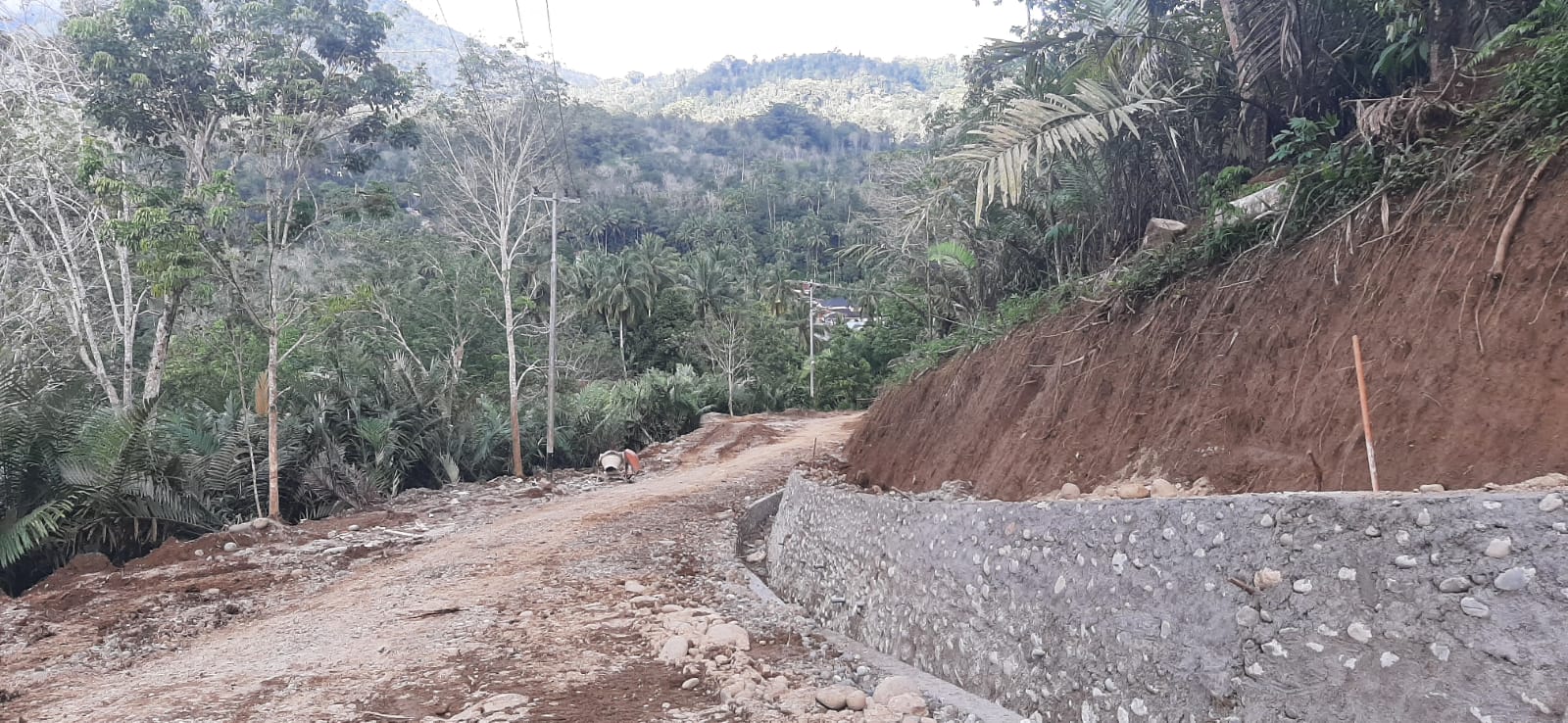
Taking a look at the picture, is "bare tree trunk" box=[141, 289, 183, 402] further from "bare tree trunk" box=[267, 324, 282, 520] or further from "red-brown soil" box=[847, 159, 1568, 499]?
"red-brown soil" box=[847, 159, 1568, 499]

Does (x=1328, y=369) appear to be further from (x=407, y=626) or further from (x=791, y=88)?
(x=791, y=88)

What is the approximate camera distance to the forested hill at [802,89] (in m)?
120

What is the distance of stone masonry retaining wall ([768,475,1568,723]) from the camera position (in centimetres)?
238

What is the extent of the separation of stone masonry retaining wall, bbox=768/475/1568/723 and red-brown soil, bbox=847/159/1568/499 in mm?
1126

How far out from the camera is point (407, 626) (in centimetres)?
691

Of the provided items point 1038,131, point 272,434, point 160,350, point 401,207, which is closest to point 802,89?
point 401,207

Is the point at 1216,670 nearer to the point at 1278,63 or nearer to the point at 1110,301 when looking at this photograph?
the point at 1110,301

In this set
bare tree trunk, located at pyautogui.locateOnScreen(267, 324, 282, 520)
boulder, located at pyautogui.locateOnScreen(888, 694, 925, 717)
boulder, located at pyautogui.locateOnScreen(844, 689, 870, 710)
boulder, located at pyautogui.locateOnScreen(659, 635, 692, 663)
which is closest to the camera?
boulder, located at pyautogui.locateOnScreen(888, 694, 925, 717)

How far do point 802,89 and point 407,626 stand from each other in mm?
150404

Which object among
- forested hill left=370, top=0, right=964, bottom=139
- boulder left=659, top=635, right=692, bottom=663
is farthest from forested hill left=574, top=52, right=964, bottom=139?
boulder left=659, top=635, right=692, bottom=663

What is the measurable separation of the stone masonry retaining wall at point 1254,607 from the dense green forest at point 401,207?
2505 millimetres

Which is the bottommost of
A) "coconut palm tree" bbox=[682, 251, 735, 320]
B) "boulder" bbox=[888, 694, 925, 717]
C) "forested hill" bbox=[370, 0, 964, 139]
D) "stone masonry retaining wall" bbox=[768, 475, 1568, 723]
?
"coconut palm tree" bbox=[682, 251, 735, 320]

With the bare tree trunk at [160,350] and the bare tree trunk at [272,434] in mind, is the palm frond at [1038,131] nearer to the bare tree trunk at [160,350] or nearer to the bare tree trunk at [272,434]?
the bare tree trunk at [272,434]

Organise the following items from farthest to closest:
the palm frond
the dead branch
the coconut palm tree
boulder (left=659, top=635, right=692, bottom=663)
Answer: the coconut palm tree < the palm frond < boulder (left=659, top=635, right=692, bottom=663) < the dead branch
